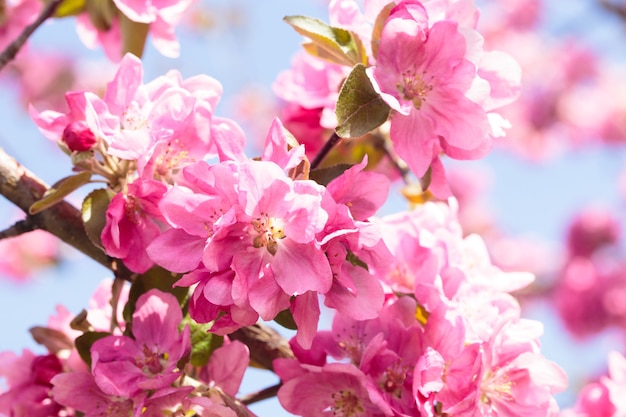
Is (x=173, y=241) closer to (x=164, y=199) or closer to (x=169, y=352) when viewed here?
(x=164, y=199)

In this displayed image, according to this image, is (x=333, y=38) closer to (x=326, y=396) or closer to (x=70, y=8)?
(x=326, y=396)

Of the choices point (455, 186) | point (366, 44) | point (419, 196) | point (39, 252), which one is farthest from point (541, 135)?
point (366, 44)

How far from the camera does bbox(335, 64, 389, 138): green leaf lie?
1040 mm

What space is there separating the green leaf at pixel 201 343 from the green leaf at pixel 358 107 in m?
0.32

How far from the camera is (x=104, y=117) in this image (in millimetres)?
1091

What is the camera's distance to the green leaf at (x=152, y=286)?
1.14 meters

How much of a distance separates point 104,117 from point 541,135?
616 cm

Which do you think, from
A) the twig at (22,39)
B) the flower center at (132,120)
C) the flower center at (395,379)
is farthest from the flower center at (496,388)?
the twig at (22,39)

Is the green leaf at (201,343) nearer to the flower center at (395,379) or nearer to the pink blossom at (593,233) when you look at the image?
the flower center at (395,379)

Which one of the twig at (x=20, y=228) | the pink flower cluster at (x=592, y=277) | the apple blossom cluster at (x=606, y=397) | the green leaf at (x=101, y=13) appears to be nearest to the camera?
the twig at (x=20, y=228)

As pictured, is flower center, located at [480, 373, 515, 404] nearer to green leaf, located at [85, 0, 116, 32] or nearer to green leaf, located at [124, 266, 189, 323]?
green leaf, located at [124, 266, 189, 323]

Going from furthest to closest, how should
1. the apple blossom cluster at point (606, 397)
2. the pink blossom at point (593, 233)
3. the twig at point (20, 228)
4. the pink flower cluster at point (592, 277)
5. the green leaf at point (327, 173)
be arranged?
the pink blossom at point (593, 233), the pink flower cluster at point (592, 277), the apple blossom cluster at point (606, 397), the twig at point (20, 228), the green leaf at point (327, 173)

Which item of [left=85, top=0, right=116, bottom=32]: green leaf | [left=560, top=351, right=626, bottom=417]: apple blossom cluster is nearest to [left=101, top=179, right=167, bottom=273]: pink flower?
[left=85, top=0, right=116, bottom=32]: green leaf

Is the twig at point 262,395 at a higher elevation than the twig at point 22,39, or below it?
below
